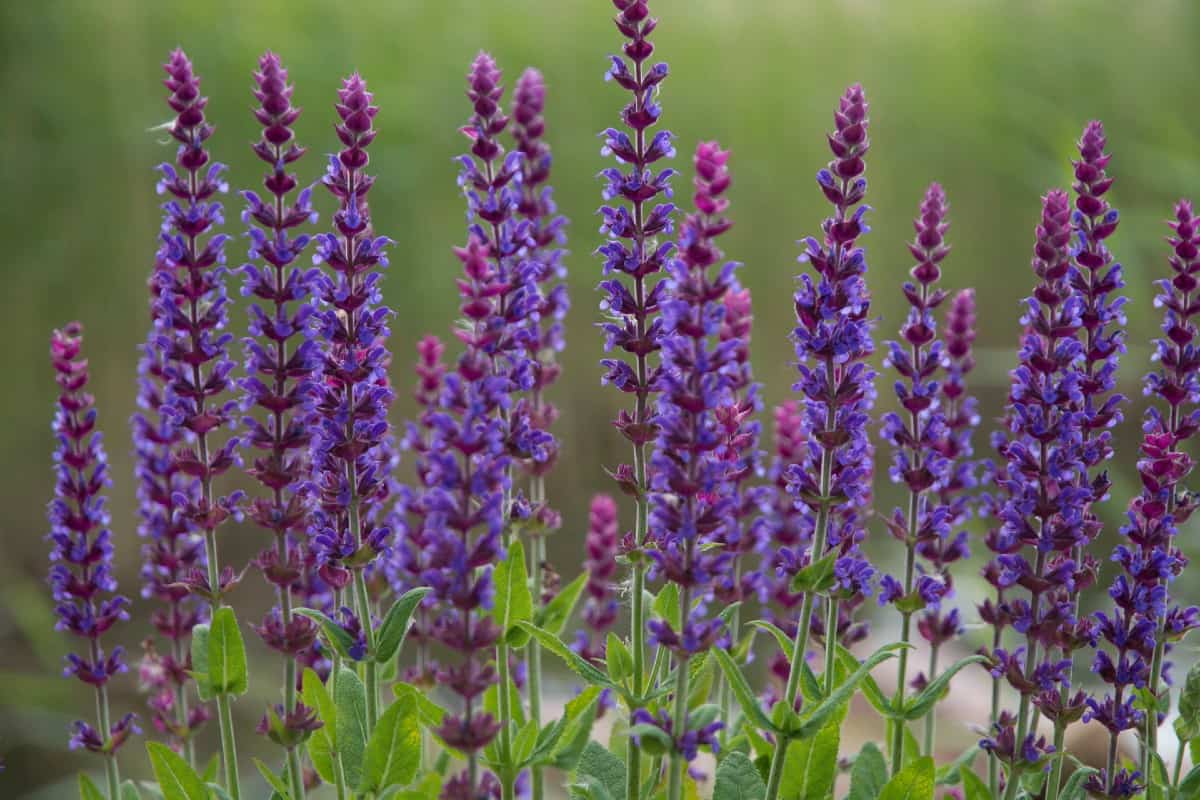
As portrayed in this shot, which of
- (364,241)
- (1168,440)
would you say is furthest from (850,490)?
(364,241)

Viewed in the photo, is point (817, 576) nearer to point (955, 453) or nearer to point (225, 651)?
point (955, 453)

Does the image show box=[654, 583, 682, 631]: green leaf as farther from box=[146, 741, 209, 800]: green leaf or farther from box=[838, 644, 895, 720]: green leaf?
box=[146, 741, 209, 800]: green leaf

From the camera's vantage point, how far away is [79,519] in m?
2.03

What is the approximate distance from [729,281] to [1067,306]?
663 millimetres

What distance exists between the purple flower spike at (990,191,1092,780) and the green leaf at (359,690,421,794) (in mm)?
1017

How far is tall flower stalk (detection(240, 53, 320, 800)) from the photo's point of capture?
1741 mm

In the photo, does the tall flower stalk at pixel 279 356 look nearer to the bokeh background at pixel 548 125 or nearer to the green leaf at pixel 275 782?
the green leaf at pixel 275 782

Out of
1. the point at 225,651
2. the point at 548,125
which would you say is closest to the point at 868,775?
the point at 225,651

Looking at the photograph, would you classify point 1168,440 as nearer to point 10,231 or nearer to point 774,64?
point 774,64

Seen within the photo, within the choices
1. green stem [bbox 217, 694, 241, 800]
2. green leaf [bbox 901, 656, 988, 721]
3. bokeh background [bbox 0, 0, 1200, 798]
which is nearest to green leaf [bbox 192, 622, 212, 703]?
green stem [bbox 217, 694, 241, 800]

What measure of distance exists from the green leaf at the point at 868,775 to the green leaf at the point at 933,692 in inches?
5.4

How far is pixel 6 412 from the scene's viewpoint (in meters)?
5.50

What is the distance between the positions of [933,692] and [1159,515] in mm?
508

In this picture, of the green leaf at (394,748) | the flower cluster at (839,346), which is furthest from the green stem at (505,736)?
the flower cluster at (839,346)
